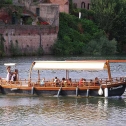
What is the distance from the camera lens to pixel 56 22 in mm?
114938

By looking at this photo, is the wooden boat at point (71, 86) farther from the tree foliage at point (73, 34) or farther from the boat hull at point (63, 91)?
the tree foliage at point (73, 34)

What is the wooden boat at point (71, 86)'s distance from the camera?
183ft

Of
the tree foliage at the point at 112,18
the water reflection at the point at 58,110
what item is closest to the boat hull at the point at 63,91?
the water reflection at the point at 58,110

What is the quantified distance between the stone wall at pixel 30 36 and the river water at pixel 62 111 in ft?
160

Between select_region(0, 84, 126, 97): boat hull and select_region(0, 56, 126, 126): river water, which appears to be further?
select_region(0, 84, 126, 97): boat hull

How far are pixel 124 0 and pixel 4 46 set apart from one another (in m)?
31.0

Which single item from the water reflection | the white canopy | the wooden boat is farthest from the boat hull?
the white canopy

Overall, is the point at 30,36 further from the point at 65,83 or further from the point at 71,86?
the point at 71,86

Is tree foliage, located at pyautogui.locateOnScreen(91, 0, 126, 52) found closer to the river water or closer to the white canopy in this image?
the white canopy

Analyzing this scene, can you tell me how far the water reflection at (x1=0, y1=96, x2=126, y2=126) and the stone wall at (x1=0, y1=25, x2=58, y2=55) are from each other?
1941 inches

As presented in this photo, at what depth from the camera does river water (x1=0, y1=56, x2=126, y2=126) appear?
4634 centimetres

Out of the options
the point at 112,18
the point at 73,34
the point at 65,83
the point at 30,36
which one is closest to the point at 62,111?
the point at 65,83

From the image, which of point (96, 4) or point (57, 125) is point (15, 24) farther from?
point (57, 125)

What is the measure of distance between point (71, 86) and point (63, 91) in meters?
0.71
